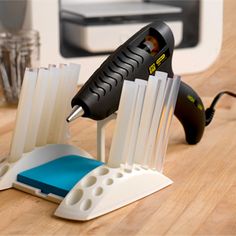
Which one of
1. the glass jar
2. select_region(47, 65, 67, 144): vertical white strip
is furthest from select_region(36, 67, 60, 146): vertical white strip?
the glass jar

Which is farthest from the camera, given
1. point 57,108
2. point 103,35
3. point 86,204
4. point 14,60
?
point 103,35

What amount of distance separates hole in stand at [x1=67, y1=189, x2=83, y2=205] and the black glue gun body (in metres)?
0.06

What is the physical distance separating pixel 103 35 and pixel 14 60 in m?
0.17

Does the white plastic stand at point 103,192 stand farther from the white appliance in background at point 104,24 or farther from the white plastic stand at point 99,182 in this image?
the white appliance in background at point 104,24

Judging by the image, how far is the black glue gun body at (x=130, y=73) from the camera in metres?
0.53

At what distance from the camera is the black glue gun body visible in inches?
20.9

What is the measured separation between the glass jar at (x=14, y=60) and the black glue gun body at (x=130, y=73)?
0.93 ft

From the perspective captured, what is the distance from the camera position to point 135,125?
53 cm

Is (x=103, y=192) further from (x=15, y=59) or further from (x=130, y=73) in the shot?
(x=15, y=59)

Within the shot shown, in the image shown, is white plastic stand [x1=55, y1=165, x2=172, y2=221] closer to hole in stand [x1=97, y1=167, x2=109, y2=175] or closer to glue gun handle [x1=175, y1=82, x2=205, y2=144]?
hole in stand [x1=97, y1=167, x2=109, y2=175]

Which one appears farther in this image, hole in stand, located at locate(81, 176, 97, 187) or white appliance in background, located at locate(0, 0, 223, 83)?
white appliance in background, located at locate(0, 0, 223, 83)

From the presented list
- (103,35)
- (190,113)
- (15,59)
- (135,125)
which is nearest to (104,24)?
(103,35)

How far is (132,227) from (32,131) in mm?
146

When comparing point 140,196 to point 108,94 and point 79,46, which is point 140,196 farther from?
point 79,46
